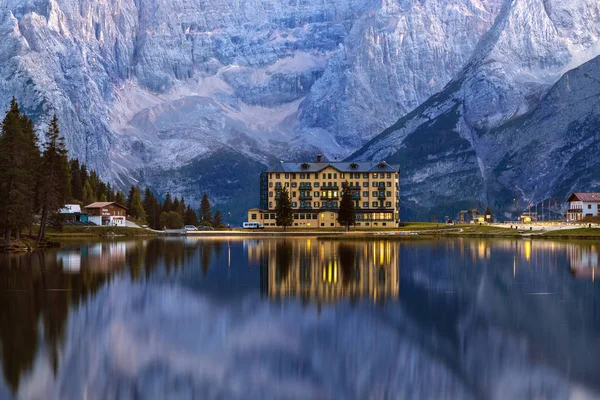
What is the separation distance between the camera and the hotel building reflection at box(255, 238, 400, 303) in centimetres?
5583

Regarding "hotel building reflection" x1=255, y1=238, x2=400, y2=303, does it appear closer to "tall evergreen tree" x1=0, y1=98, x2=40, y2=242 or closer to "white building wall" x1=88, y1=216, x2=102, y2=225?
"tall evergreen tree" x1=0, y1=98, x2=40, y2=242

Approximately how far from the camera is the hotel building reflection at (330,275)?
183ft

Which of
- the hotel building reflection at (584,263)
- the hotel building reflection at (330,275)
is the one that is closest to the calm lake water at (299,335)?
the hotel building reflection at (330,275)

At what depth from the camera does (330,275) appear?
69312mm

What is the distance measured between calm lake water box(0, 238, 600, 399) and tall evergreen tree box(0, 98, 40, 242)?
105 ft

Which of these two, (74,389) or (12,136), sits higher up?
(12,136)

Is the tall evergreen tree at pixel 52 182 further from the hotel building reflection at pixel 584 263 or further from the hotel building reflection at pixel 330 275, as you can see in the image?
the hotel building reflection at pixel 584 263

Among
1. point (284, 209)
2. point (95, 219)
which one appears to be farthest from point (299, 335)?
point (95, 219)

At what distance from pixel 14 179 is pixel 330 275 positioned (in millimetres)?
49461

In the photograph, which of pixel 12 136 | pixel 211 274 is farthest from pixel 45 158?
pixel 211 274

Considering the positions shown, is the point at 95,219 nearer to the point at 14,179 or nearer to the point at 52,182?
the point at 52,182

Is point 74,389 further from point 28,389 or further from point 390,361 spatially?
point 390,361

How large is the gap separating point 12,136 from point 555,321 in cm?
7893

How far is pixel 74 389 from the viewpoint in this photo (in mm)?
30328
